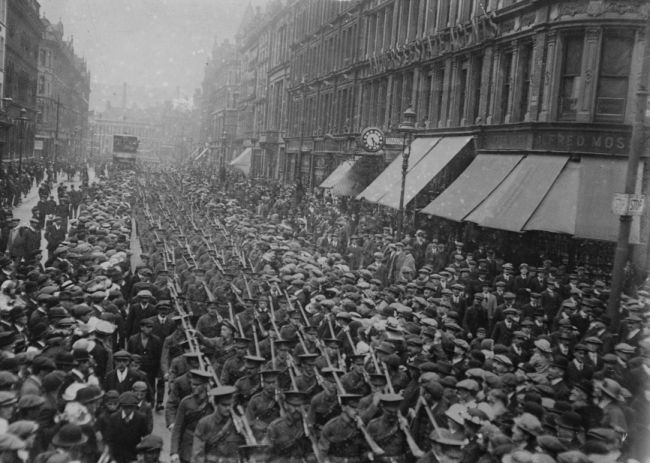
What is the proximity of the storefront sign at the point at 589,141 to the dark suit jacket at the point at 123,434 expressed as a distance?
15070 mm

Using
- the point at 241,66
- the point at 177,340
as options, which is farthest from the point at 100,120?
the point at 177,340

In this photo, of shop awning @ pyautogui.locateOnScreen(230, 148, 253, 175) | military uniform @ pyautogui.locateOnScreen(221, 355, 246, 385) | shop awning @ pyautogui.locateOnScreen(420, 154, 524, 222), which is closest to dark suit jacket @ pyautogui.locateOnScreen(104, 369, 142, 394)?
military uniform @ pyautogui.locateOnScreen(221, 355, 246, 385)

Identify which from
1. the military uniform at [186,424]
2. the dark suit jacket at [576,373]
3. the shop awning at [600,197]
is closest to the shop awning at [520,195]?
the shop awning at [600,197]

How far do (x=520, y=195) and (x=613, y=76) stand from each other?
4.24 metres

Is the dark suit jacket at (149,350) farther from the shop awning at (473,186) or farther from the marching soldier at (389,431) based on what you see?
the shop awning at (473,186)

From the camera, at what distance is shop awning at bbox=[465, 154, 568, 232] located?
1791 cm

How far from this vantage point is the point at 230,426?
740 cm

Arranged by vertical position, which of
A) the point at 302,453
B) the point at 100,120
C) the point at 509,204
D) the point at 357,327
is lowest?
the point at 302,453

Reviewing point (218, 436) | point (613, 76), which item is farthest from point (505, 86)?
point (218, 436)

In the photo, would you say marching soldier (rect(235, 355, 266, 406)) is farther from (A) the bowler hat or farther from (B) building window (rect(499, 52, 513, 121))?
(B) building window (rect(499, 52, 513, 121))

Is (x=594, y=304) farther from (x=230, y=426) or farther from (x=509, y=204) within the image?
(x=230, y=426)

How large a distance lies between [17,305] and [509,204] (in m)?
13.2

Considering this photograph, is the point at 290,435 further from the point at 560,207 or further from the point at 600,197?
the point at 600,197

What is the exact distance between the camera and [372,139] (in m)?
26.5
